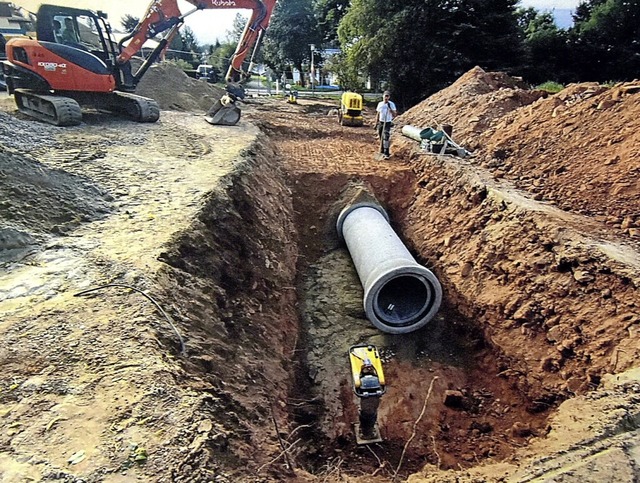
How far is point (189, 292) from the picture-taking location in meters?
4.80

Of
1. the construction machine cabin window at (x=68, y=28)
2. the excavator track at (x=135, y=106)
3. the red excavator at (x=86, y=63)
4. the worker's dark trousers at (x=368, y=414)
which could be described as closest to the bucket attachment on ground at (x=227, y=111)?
the red excavator at (x=86, y=63)

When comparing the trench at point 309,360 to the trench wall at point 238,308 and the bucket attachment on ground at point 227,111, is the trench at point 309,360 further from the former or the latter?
the bucket attachment on ground at point 227,111

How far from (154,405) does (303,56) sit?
1555 inches

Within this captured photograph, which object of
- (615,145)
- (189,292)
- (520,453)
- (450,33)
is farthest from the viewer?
(450,33)

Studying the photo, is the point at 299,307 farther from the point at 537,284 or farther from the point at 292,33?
the point at 292,33

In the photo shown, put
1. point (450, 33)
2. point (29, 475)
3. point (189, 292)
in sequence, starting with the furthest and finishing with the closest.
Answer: point (450, 33) → point (189, 292) → point (29, 475)

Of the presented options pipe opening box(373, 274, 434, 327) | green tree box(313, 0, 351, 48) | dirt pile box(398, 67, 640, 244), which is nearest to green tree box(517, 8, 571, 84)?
green tree box(313, 0, 351, 48)

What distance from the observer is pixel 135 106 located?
1154cm

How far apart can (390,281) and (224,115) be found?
8.12 metres

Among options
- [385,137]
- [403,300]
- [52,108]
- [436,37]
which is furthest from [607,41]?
[52,108]

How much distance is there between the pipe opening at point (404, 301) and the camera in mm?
6723

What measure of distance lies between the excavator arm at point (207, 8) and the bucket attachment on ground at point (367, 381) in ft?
33.1

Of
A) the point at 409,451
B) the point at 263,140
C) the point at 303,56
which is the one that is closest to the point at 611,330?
the point at 409,451

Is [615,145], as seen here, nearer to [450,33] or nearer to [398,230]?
[398,230]
